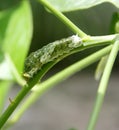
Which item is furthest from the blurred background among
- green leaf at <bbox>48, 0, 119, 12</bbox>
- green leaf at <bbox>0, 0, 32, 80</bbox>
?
green leaf at <bbox>0, 0, 32, 80</bbox>

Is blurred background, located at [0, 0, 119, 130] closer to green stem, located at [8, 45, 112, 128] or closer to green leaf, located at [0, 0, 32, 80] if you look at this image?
green stem, located at [8, 45, 112, 128]

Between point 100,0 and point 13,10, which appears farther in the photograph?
point 100,0

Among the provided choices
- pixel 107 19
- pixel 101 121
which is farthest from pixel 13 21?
pixel 101 121

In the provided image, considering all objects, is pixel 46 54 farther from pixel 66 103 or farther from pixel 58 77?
pixel 66 103

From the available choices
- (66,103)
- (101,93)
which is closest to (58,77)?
(101,93)

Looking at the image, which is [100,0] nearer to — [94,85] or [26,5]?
[26,5]

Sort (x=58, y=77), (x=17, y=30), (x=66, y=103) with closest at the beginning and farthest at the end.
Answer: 1. (x=17, y=30)
2. (x=58, y=77)
3. (x=66, y=103)

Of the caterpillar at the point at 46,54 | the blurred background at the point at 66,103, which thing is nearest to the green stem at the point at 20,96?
the caterpillar at the point at 46,54
